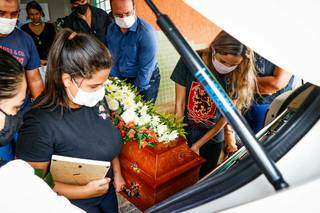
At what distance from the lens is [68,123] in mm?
1764

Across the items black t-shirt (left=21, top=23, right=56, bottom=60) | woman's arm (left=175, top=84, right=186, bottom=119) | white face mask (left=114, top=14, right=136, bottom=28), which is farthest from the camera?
black t-shirt (left=21, top=23, right=56, bottom=60)

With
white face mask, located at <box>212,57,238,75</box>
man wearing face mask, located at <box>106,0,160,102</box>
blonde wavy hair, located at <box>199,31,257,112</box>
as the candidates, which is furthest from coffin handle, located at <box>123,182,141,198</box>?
man wearing face mask, located at <box>106,0,160,102</box>

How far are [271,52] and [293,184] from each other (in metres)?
0.28

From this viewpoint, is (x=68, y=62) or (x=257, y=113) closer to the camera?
(x=68, y=62)

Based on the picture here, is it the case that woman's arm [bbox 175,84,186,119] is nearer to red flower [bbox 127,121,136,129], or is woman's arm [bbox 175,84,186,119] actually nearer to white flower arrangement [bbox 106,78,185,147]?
white flower arrangement [bbox 106,78,185,147]

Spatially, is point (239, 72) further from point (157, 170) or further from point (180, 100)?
point (157, 170)

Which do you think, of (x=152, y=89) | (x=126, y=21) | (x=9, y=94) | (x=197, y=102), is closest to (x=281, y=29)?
(x=9, y=94)

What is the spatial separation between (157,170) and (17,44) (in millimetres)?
2015

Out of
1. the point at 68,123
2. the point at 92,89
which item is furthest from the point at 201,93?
the point at 68,123

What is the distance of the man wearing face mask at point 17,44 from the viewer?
291cm

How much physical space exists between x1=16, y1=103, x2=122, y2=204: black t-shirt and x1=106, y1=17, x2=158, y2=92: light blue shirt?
2.32m

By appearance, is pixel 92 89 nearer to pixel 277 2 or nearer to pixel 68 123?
pixel 68 123

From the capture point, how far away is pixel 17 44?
3051 millimetres

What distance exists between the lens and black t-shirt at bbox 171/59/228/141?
259 centimetres
